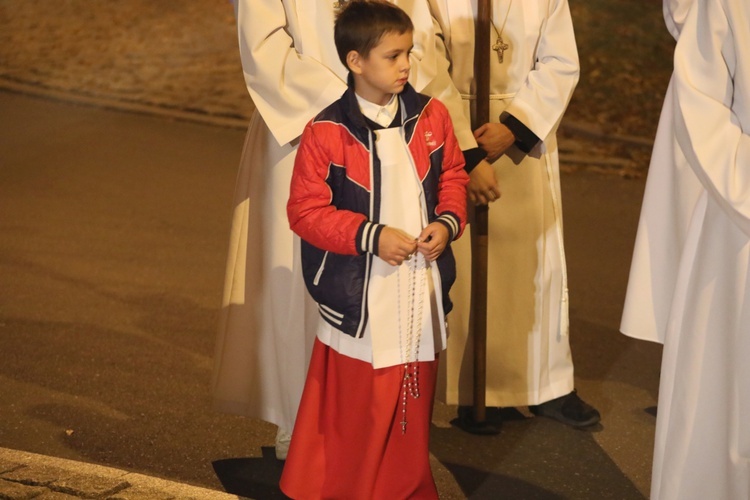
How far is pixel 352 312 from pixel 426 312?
0.78 feet

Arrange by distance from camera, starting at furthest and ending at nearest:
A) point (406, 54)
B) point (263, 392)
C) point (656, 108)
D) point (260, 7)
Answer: point (656, 108), point (263, 392), point (260, 7), point (406, 54)

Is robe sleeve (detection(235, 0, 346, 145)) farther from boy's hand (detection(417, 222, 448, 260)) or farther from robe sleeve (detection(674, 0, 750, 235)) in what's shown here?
robe sleeve (detection(674, 0, 750, 235))

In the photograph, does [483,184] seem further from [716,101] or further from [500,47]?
[716,101]

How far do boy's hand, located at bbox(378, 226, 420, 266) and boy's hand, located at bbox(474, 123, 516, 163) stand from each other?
1235 mm

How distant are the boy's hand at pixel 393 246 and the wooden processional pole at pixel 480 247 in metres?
1.29

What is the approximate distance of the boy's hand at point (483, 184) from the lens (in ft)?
16.3

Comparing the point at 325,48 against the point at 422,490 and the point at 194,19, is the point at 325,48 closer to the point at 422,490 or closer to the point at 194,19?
the point at 422,490

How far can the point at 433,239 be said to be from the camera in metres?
3.99

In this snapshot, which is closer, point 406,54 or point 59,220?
point 406,54

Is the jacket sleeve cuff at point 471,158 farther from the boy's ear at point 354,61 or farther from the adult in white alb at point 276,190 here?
the boy's ear at point 354,61

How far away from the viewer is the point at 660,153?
4.17 meters

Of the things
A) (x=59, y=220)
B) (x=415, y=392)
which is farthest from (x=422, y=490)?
(x=59, y=220)

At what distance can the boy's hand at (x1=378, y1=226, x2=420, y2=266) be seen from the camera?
12.8 feet

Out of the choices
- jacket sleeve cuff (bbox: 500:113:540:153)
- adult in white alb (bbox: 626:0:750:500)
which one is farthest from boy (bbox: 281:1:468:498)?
jacket sleeve cuff (bbox: 500:113:540:153)
